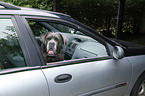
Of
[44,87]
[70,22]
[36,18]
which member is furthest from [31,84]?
[70,22]

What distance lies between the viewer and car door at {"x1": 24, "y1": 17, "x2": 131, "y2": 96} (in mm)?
1889

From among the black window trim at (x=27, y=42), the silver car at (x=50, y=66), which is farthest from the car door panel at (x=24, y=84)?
the black window trim at (x=27, y=42)

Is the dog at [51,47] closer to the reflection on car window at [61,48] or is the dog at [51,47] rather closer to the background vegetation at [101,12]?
the reflection on car window at [61,48]

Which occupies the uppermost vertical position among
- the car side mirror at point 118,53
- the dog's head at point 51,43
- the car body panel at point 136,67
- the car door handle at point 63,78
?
the dog's head at point 51,43

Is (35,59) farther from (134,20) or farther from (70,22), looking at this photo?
(134,20)

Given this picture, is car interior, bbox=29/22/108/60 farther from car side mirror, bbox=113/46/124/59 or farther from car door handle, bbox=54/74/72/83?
car door handle, bbox=54/74/72/83

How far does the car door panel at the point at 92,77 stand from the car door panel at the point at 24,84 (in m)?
0.08

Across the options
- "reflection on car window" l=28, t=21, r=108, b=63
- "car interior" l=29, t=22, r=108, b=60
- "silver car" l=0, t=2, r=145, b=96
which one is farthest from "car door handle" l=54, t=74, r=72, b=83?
"car interior" l=29, t=22, r=108, b=60

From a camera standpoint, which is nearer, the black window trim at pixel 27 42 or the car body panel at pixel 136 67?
the black window trim at pixel 27 42

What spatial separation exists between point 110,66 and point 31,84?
1130 mm

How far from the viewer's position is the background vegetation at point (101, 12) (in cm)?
770

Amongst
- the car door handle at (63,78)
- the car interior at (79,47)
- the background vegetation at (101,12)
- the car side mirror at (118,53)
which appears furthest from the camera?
the background vegetation at (101,12)

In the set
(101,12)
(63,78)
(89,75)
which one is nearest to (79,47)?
(89,75)

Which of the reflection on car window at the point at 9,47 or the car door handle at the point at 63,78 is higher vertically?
the reflection on car window at the point at 9,47
